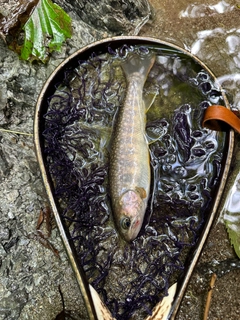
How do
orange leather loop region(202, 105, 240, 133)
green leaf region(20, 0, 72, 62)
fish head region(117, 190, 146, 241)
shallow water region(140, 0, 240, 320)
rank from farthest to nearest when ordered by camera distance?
green leaf region(20, 0, 72, 62)
shallow water region(140, 0, 240, 320)
orange leather loop region(202, 105, 240, 133)
fish head region(117, 190, 146, 241)

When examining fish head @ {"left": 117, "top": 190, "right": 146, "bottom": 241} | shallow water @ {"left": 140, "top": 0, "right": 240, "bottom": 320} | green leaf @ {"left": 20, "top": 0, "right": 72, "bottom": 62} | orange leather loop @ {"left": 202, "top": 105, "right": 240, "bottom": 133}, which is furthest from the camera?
green leaf @ {"left": 20, "top": 0, "right": 72, "bottom": 62}

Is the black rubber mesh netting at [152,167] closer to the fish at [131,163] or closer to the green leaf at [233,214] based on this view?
the fish at [131,163]

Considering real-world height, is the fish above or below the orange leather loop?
below

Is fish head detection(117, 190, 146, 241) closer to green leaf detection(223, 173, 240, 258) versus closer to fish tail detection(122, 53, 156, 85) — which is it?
green leaf detection(223, 173, 240, 258)

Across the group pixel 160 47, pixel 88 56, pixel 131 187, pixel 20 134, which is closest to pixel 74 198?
pixel 131 187

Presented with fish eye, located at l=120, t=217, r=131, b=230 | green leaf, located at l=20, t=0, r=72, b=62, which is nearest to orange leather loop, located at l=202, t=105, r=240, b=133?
fish eye, located at l=120, t=217, r=131, b=230

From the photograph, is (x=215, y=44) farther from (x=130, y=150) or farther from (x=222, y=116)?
(x=130, y=150)

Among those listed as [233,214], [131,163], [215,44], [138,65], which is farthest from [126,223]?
[215,44]
